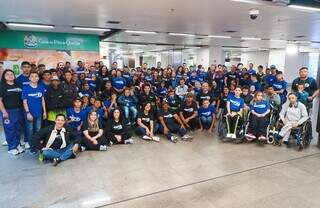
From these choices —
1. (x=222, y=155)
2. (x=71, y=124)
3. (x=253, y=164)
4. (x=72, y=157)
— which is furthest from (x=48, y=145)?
(x=253, y=164)

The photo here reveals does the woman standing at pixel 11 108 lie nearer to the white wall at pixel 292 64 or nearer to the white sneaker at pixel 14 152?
the white sneaker at pixel 14 152

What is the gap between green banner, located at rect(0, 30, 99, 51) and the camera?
30.5ft

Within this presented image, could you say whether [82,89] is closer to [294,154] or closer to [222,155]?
[222,155]

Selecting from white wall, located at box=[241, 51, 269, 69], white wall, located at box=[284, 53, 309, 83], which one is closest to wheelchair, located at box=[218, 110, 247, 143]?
white wall, located at box=[284, 53, 309, 83]

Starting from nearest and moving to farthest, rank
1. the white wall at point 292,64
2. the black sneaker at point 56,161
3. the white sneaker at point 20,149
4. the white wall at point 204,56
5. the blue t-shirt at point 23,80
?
the black sneaker at point 56,161
the blue t-shirt at point 23,80
the white sneaker at point 20,149
the white wall at point 204,56
the white wall at point 292,64

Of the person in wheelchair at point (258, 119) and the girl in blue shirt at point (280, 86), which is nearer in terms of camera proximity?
the person in wheelchair at point (258, 119)

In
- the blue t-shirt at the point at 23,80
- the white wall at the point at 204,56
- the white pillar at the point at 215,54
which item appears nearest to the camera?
the blue t-shirt at the point at 23,80

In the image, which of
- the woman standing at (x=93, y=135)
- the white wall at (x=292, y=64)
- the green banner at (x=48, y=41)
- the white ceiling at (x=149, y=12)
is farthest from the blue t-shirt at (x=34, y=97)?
the white wall at (x=292, y=64)

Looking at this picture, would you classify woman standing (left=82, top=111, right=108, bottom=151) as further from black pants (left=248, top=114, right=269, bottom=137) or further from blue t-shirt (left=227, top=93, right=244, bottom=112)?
black pants (left=248, top=114, right=269, bottom=137)

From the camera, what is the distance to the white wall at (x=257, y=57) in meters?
19.1

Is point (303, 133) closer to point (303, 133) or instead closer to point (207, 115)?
point (303, 133)

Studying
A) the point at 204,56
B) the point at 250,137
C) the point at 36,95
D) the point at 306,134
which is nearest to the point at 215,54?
the point at 204,56

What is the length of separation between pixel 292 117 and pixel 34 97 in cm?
460

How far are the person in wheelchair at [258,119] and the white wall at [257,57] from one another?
50.7 feet
